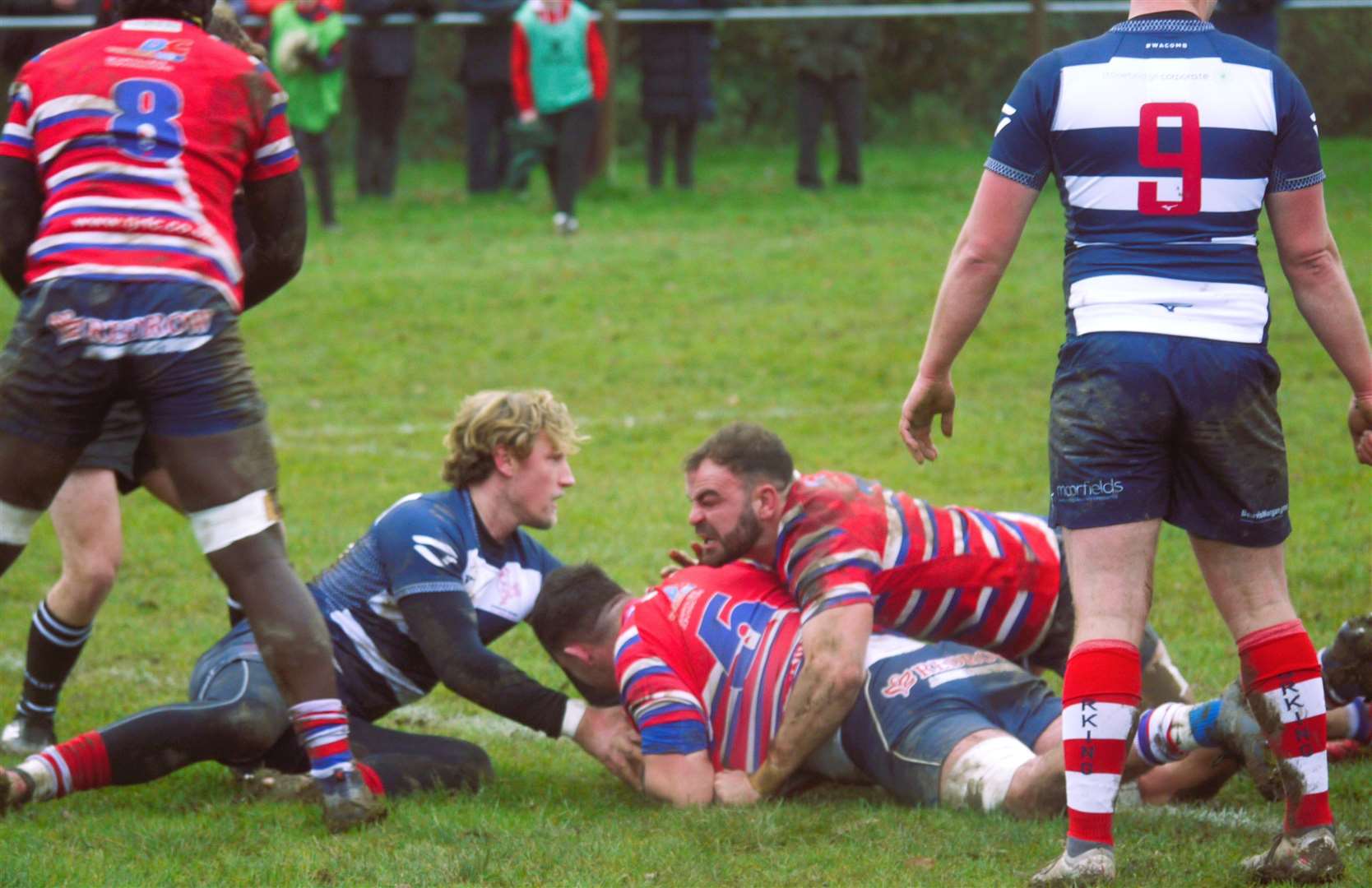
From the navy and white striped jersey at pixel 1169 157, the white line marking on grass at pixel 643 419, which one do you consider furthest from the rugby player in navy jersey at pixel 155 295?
the white line marking on grass at pixel 643 419

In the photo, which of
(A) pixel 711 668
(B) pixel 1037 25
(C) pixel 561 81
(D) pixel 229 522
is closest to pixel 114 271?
(D) pixel 229 522

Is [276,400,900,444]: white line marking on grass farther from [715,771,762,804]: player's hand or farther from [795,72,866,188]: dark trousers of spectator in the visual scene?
[795,72,866,188]: dark trousers of spectator

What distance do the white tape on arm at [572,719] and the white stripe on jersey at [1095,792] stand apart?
1880 mm

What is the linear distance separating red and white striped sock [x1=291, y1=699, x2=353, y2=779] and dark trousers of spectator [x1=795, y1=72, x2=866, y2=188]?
13.8 meters

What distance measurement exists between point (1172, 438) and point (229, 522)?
2240 mm

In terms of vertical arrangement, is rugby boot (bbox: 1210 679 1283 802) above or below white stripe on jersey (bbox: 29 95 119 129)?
below

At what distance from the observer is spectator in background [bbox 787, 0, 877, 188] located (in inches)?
707

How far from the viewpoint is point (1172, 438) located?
4.05m

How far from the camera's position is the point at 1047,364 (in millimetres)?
12164

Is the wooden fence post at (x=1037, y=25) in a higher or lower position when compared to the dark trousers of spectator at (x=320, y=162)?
higher

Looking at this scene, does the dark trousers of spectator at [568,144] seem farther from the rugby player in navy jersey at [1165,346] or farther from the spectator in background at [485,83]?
the rugby player in navy jersey at [1165,346]

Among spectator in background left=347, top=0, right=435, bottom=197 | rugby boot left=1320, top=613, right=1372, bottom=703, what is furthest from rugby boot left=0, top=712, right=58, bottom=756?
spectator in background left=347, top=0, right=435, bottom=197

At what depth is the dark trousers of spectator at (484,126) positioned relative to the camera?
18.4 m

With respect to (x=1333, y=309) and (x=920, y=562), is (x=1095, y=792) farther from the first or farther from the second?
(x=920, y=562)
